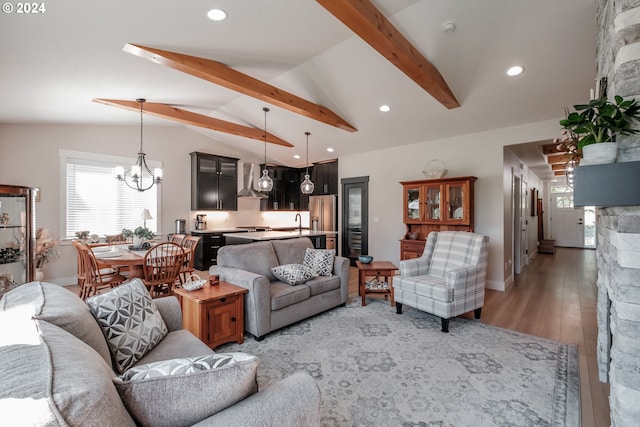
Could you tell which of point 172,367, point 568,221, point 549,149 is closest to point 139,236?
point 172,367

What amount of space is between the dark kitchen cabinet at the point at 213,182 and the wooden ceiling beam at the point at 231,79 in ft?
10.1

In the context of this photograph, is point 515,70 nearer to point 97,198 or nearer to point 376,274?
point 376,274

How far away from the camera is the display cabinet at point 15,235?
248 cm

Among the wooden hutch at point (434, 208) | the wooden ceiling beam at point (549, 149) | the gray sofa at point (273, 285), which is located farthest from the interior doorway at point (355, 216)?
the wooden ceiling beam at point (549, 149)

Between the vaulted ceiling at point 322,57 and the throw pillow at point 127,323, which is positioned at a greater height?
the vaulted ceiling at point 322,57

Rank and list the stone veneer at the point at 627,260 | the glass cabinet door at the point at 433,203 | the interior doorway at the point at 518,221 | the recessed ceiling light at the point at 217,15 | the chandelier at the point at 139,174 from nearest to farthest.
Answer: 1. the stone veneer at the point at 627,260
2. the recessed ceiling light at the point at 217,15
3. the chandelier at the point at 139,174
4. the glass cabinet door at the point at 433,203
5. the interior doorway at the point at 518,221

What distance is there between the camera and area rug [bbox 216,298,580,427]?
1.88m

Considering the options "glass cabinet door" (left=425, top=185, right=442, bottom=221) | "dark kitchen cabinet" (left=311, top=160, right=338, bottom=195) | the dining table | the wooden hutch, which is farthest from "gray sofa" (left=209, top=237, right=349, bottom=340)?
"dark kitchen cabinet" (left=311, top=160, right=338, bottom=195)

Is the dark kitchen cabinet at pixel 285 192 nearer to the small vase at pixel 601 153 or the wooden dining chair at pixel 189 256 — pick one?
the wooden dining chair at pixel 189 256

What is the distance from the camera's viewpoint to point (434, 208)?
16.6ft

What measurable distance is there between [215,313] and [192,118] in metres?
3.80

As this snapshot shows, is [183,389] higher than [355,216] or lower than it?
lower

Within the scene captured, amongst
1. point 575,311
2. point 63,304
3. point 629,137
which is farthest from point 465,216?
point 63,304

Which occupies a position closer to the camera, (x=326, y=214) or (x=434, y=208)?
(x=434, y=208)
